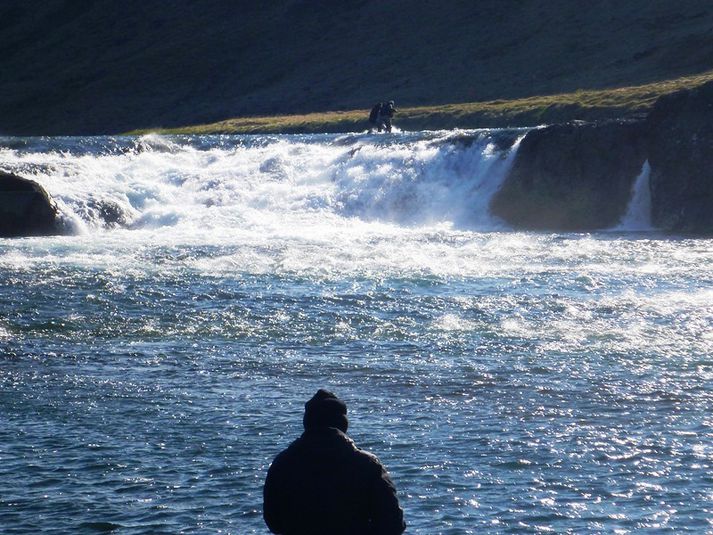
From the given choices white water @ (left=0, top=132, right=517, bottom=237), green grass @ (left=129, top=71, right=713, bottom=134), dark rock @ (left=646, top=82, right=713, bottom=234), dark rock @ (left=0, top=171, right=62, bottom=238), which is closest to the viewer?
dark rock @ (left=646, top=82, right=713, bottom=234)

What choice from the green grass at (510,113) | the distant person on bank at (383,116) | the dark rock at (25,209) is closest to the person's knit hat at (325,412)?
the dark rock at (25,209)

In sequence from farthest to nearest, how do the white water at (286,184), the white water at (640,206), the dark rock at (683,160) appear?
the white water at (286,184)
the white water at (640,206)
the dark rock at (683,160)

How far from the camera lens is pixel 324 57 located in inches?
3851

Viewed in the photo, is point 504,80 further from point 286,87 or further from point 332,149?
point 332,149

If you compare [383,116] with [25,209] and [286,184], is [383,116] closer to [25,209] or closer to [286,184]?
[286,184]

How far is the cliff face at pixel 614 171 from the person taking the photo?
1435 inches

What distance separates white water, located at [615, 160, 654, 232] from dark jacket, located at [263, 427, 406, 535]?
30.2 meters

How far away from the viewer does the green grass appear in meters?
53.3

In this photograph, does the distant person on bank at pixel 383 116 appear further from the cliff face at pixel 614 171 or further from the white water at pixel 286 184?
the cliff face at pixel 614 171

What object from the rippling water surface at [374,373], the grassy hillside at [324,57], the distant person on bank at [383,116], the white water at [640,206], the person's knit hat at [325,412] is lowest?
the rippling water surface at [374,373]

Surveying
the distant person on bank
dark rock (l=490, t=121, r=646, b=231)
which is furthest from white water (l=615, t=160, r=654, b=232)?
the distant person on bank

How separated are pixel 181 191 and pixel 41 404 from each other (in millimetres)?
28158

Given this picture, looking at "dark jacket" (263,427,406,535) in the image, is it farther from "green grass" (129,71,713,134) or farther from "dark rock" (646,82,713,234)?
"green grass" (129,71,713,134)

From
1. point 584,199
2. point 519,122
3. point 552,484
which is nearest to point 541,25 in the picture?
point 519,122
